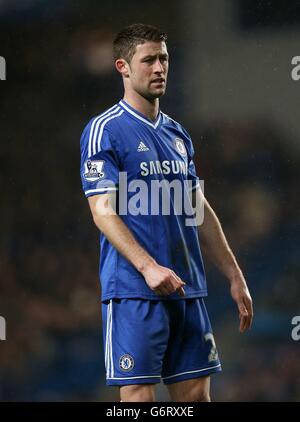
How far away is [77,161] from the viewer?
6.70 metres

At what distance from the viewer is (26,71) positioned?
665 cm

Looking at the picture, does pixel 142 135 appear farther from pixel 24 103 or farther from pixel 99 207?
pixel 24 103

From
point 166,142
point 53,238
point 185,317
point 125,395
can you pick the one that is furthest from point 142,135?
point 53,238

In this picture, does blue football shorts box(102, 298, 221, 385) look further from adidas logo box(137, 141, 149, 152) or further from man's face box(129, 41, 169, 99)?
man's face box(129, 41, 169, 99)

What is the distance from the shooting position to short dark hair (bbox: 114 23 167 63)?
12.8 ft

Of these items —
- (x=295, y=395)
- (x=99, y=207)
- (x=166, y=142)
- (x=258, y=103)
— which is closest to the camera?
(x=99, y=207)

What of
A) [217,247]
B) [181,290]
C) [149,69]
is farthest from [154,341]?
[149,69]

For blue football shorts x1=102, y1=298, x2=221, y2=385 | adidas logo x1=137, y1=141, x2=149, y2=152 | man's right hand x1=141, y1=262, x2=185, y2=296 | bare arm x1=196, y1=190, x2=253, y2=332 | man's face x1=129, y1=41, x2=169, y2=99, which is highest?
man's face x1=129, y1=41, x2=169, y2=99

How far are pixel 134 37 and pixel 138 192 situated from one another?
0.59 metres

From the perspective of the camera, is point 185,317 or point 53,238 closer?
point 185,317

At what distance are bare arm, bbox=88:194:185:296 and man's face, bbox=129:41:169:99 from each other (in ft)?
1.46

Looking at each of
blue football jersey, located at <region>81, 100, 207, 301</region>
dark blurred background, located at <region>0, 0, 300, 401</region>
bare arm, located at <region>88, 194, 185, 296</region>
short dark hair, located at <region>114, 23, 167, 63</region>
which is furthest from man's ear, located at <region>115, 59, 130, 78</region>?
dark blurred background, located at <region>0, 0, 300, 401</region>

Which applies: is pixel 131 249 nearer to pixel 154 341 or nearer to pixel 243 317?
pixel 154 341

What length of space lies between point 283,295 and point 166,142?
8.90ft
